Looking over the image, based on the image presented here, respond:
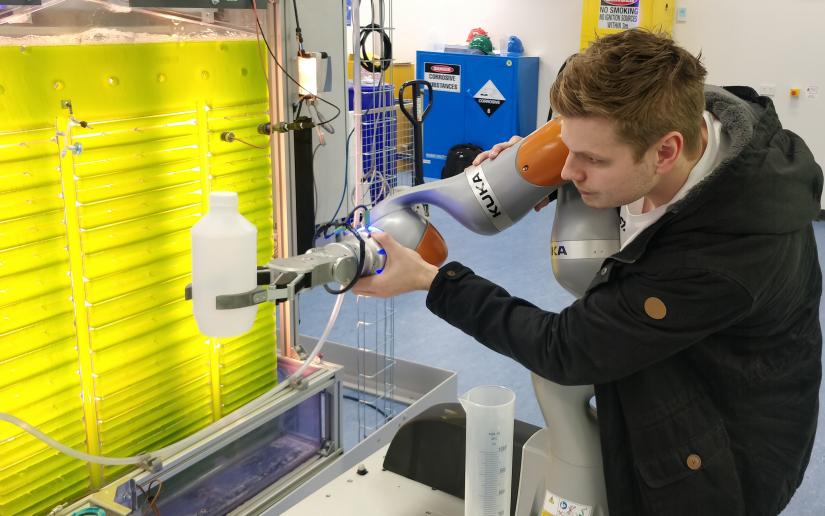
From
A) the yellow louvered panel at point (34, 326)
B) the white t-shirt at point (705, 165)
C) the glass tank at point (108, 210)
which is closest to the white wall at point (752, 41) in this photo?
the glass tank at point (108, 210)

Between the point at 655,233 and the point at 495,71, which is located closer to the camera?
Answer: the point at 655,233

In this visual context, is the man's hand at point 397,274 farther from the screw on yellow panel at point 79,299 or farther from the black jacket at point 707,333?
the screw on yellow panel at point 79,299

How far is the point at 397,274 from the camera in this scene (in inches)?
59.6

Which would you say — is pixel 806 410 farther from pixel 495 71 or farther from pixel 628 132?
pixel 495 71

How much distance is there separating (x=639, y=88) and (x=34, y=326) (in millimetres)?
1332

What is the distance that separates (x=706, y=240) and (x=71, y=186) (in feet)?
4.29

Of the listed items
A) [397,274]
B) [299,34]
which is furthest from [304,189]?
[397,274]

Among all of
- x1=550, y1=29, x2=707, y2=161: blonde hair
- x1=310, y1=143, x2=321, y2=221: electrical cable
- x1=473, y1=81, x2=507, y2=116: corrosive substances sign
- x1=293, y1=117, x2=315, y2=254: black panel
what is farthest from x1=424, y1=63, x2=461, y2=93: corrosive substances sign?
x1=550, y1=29, x2=707, y2=161: blonde hair

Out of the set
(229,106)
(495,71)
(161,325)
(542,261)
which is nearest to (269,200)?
(229,106)

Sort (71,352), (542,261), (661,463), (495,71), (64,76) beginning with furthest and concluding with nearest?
(495,71)
(542,261)
(71,352)
(64,76)
(661,463)

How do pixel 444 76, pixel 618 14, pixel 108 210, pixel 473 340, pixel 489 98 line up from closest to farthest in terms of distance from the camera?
pixel 108 210, pixel 473 340, pixel 618 14, pixel 489 98, pixel 444 76

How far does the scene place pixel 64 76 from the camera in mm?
1740

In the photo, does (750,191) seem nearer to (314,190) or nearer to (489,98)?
(314,190)

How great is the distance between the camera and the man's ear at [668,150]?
4.13ft
